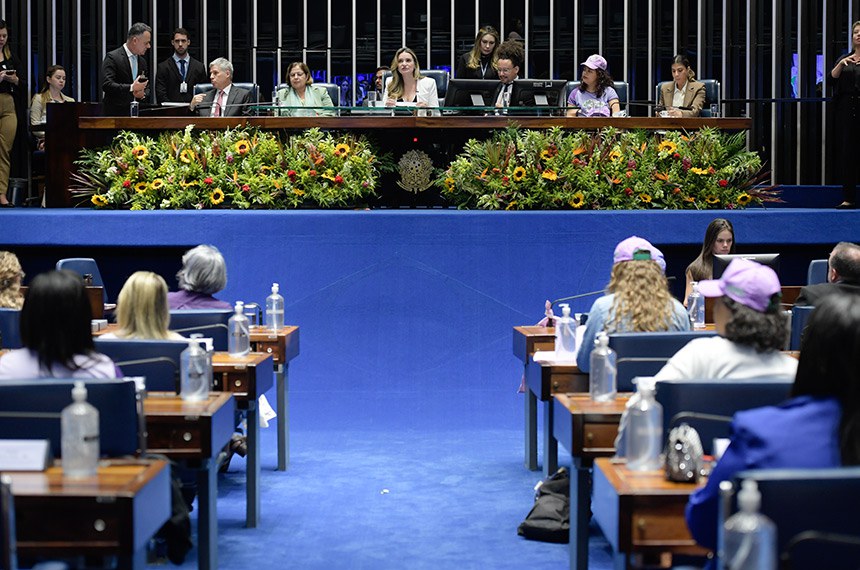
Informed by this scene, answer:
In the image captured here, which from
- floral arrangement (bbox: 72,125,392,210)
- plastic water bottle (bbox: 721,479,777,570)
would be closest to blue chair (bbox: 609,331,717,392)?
plastic water bottle (bbox: 721,479,777,570)

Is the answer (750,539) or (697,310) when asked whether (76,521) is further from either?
(697,310)

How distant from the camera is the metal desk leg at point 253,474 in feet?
21.0

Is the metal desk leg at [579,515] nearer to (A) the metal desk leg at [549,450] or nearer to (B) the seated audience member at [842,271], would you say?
(A) the metal desk leg at [549,450]

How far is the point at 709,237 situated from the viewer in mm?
8633

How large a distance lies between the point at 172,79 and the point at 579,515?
387 inches

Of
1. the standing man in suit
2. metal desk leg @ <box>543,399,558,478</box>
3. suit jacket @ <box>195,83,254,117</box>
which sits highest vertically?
the standing man in suit

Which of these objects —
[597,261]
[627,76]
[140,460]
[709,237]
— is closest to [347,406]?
[597,261]

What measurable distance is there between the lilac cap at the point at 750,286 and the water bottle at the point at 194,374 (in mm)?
2012

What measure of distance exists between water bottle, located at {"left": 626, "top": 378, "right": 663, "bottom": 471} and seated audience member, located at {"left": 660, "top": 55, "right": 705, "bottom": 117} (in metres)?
8.79

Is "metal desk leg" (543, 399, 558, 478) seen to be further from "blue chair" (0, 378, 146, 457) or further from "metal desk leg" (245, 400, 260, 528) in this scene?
"blue chair" (0, 378, 146, 457)

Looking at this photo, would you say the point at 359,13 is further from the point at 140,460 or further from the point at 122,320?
the point at 140,460

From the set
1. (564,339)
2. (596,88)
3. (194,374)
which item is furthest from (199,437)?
(596,88)

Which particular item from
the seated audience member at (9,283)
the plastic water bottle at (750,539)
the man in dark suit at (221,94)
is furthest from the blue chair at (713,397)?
the man in dark suit at (221,94)

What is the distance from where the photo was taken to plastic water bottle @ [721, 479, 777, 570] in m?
2.53
